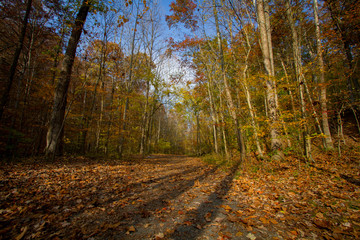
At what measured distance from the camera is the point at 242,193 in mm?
3889

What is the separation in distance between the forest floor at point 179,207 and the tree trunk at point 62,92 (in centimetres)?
180

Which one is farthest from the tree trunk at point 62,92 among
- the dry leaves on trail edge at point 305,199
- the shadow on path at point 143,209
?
the dry leaves on trail edge at point 305,199

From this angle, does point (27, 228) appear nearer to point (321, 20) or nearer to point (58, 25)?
point (58, 25)

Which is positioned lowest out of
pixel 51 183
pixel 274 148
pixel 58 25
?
pixel 51 183

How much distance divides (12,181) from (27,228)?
8.33 feet

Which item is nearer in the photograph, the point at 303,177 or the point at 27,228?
the point at 27,228

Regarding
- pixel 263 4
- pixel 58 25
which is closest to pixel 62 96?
pixel 58 25

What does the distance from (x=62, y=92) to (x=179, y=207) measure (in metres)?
7.69

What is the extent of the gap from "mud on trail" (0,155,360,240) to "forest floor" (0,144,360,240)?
0.05 ft

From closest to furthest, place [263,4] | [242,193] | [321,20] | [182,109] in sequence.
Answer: [242,193] → [263,4] → [321,20] → [182,109]

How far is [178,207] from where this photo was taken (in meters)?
3.12

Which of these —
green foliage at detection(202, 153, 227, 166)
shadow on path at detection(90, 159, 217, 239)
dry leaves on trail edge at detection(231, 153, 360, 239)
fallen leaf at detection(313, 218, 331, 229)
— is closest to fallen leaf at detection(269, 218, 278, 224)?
dry leaves on trail edge at detection(231, 153, 360, 239)

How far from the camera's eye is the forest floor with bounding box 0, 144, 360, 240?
2182mm

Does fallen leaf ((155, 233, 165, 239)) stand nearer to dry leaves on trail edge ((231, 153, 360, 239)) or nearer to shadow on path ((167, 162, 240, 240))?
shadow on path ((167, 162, 240, 240))
